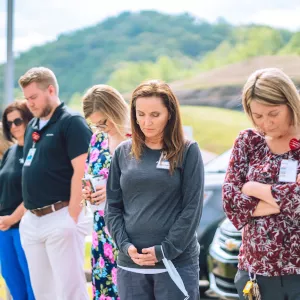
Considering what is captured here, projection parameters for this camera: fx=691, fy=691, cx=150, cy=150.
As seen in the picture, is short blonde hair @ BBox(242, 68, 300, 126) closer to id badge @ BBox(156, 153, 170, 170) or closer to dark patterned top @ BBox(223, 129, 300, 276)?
dark patterned top @ BBox(223, 129, 300, 276)

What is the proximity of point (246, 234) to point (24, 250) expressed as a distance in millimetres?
2451

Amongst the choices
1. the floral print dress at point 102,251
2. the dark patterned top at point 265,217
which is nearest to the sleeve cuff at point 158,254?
the dark patterned top at point 265,217

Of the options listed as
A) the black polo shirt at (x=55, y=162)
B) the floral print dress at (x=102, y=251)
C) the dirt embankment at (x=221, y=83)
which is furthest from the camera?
the dirt embankment at (x=221, y=83)

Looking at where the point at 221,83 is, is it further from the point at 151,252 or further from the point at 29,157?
the point at 151,252

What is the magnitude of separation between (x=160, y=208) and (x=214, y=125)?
21.3 feet

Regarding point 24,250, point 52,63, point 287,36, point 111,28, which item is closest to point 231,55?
point 287,36

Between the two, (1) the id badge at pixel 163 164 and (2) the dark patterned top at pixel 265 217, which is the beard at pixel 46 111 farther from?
(2) the dark patterned top at pixel 265 217

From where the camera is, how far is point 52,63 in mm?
11133

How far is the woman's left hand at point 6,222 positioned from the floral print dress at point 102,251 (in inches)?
51.9

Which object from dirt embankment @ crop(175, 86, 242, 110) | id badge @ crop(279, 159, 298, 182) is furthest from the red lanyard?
dirt embankment @ crop(175, 86, 242, 110)

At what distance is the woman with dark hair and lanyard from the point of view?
18.7 ft

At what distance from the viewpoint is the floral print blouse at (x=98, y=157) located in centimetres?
457

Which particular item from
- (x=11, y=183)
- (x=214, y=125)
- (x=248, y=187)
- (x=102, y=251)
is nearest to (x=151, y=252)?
(x=248, y=187)

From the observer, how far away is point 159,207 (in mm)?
3553
